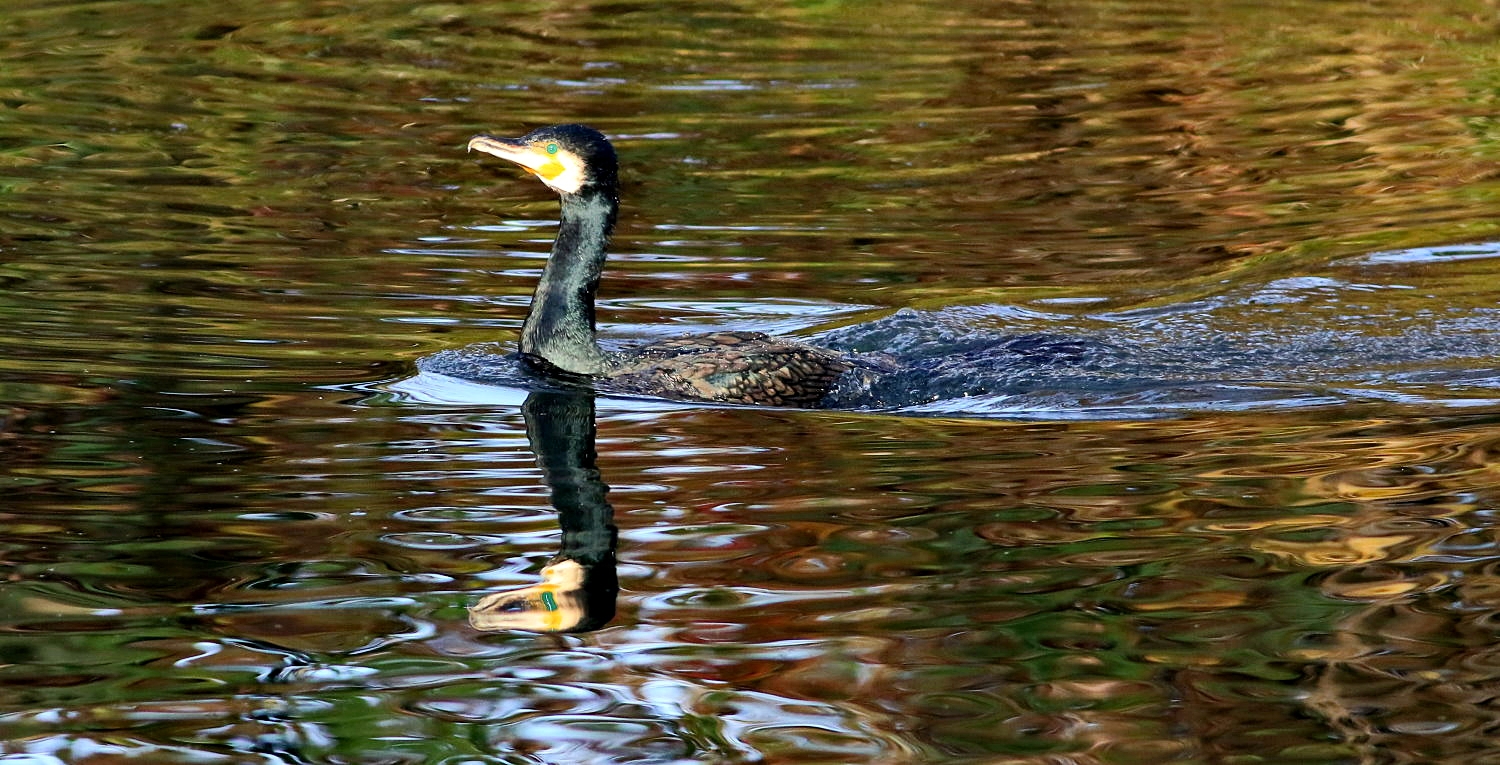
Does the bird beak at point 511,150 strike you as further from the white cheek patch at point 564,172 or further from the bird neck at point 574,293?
the bird neck at point 574,293

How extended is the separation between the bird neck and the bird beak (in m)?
0.25

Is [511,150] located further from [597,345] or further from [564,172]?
[597,345]

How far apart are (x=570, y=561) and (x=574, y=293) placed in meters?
2.52

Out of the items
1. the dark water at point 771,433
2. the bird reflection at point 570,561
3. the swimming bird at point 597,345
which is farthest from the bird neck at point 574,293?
the bird reflection at point 570,561

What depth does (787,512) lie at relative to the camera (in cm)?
565

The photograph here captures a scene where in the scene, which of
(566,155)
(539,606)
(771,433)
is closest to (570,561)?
(539,606)

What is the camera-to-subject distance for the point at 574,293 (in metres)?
7.58

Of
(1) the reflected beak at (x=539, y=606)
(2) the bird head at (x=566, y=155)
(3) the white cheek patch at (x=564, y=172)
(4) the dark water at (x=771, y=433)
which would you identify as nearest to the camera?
(4) the dark water at (x=771, y=433)

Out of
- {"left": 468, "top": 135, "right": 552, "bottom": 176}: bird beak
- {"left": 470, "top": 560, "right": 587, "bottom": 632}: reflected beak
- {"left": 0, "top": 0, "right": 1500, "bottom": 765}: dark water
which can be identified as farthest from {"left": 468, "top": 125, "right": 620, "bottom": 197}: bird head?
{"left": 470, "top": 560, "right": 587, "bottom": 632}: reflected beak

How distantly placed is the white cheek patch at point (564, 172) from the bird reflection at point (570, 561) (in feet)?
3.83

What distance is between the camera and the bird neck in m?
7.56

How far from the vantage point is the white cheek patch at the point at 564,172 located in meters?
7.47

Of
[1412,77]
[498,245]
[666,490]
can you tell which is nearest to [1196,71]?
[1412,77]

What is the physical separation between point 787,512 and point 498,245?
15.9 ft
